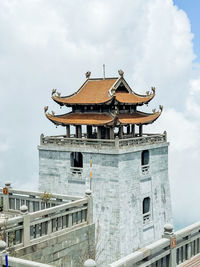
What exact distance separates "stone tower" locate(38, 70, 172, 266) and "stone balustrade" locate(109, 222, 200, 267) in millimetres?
16639

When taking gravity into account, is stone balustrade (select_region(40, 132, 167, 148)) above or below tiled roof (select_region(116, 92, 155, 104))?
below

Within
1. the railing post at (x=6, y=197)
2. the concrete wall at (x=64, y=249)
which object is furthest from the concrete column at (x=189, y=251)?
the railing post at (x=6, y=197)

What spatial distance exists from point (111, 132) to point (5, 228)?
19.6 meters

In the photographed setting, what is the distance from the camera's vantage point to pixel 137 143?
33062 millimetres

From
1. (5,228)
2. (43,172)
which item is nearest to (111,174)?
(43,172)

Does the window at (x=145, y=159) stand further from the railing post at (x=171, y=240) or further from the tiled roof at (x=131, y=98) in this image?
the railing post at (x=171, y=240)

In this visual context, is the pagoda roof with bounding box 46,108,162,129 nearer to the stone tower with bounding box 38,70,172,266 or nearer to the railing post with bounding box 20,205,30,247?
the stone tower with bounding box 38,70,172,266

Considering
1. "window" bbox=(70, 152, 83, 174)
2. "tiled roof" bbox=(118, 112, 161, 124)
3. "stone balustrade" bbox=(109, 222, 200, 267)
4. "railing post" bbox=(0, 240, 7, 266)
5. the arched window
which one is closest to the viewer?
"stone balustrade" bbox=(109, 222, 200, 267)

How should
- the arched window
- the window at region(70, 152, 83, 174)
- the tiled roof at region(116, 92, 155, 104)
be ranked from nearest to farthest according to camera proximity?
the window at region(70, 152, 83, 174)
the arched window
the tiled roof at region(116, 92, 155, 104)

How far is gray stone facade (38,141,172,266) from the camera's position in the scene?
3125 cm

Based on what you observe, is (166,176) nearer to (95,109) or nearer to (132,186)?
(132,186)

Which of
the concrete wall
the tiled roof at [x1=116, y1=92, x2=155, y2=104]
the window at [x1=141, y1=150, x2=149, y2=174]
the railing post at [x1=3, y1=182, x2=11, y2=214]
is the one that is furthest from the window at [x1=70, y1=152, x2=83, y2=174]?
the concrete wall

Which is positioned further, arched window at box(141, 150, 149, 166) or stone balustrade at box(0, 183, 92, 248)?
arched window at box(141, 150, 149, 166)

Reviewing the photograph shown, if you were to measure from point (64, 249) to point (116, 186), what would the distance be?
14370mm
